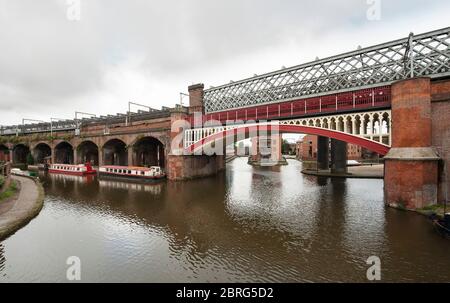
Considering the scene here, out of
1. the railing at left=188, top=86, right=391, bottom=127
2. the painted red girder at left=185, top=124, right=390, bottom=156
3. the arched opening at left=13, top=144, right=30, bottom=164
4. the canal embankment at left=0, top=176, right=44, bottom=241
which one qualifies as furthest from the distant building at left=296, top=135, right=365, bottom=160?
the arched opening at left=13, top=144, right=30, bottom=164

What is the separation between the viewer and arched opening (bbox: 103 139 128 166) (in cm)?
4819

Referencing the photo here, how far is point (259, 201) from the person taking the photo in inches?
891

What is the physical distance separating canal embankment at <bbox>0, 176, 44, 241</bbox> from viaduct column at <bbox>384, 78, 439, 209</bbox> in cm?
2568

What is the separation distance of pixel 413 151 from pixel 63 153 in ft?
231

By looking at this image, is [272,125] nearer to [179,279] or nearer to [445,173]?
[445,173]

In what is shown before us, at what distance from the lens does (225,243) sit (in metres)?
12.8

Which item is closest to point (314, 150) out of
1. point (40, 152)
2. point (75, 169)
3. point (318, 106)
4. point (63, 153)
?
point (318, 106)

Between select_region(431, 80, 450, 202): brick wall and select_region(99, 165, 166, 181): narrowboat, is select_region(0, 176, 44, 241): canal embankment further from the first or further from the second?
select_region(431, 80, 450, 202): brick wall

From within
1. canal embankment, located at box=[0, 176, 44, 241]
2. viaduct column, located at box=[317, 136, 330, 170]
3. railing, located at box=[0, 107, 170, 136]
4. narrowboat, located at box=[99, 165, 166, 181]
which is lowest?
canal embankment, located at box=[0, 176, 44, 241]

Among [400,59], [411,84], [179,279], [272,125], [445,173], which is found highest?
[400,59]

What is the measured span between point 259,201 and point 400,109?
13606 millimetres

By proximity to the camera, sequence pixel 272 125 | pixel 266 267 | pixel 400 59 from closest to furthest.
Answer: pixel 266 267 < pixel 400 59 < pixel 272 125

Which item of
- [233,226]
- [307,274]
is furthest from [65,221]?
[307,274]

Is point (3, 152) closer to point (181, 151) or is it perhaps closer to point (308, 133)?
point (181, 151)
